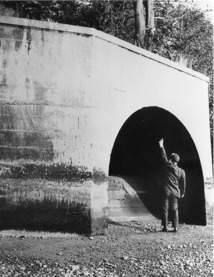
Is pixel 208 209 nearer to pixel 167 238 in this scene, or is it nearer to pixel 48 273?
pixel 167 238

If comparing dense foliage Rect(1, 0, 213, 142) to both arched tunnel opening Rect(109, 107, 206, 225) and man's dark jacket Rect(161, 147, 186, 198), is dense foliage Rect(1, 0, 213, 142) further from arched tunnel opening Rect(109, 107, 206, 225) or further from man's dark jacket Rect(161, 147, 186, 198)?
man's dark jacket Rect(161, 147, 186, 198)

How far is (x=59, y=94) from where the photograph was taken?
16.8 ft

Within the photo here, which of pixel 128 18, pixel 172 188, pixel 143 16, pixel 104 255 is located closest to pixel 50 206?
pixel 104 255

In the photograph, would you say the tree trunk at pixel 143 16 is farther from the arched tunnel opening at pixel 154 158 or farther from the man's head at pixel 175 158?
the man's head at pixel 175 158

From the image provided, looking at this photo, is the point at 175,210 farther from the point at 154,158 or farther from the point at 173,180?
the point at 154,158

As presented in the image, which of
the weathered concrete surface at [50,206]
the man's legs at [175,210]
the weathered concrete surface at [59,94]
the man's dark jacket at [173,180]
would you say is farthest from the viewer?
the man's dark jacket at [173,180]

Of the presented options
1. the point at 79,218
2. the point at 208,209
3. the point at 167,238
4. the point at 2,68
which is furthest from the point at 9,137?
the point at 208,209

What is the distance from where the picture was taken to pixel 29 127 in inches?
198

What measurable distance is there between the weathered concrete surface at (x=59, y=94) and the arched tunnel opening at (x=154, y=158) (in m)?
1.48

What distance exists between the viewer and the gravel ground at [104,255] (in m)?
3.93

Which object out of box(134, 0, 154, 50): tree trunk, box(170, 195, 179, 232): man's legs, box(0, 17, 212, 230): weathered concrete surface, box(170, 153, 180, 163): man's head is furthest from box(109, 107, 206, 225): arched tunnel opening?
box(134, 0, 154, 50): tree trunk

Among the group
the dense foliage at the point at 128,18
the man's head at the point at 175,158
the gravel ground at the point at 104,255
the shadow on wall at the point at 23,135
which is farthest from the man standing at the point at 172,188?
the dense foliage at the point at 128,18

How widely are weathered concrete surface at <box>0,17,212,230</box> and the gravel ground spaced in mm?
1061

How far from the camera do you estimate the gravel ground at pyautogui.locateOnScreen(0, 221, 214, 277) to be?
3.93 meters
